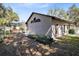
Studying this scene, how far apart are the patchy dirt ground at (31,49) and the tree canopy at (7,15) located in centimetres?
30

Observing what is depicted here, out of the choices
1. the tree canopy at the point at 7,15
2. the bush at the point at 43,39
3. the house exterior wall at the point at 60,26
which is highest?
the tree canopy at the point at 7,15

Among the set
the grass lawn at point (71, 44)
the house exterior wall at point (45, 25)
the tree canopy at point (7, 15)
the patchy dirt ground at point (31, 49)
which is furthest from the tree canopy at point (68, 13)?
the tree canopy at point (7, 15)

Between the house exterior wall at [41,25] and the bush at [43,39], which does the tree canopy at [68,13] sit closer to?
the house exterior wall at [41,25]

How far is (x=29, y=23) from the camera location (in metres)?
4.18

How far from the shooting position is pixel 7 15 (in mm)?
4129

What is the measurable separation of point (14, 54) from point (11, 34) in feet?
1.18

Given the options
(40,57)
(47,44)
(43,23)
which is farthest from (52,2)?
(40,57)

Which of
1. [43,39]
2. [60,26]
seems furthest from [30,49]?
[60,26]

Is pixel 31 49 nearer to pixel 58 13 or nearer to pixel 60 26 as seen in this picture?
pixel 60 26

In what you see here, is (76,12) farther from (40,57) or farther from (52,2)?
(40,57)

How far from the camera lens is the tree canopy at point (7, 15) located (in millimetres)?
4109

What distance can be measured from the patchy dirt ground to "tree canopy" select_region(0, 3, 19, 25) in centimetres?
30

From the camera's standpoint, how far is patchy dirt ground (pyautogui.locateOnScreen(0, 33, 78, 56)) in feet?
13.5

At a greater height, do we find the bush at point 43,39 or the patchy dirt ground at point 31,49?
the bush at point 43,39
